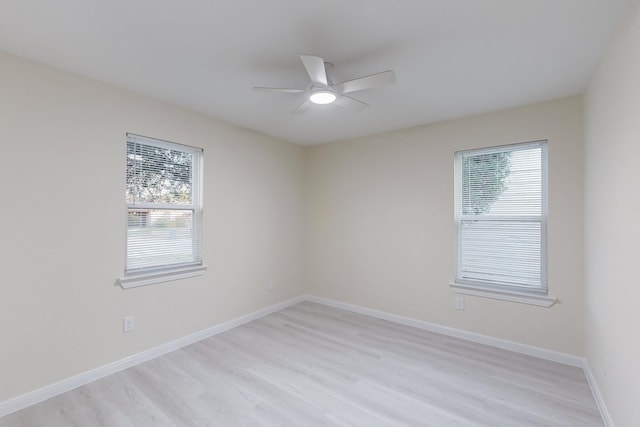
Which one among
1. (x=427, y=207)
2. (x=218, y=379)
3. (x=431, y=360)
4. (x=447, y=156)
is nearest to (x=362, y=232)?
(x=427, y=207)

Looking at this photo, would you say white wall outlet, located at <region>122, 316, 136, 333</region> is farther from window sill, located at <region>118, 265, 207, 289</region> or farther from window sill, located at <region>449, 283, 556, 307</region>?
window sill, located at <region>449, 283, 556, 307</region>

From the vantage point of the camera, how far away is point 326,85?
2.03 meters

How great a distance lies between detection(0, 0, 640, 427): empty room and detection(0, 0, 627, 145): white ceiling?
17 millimetres

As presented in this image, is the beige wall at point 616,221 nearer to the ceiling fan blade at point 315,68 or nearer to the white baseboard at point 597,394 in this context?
the white baseboard at point 597,394

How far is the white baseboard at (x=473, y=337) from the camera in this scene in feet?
8.88

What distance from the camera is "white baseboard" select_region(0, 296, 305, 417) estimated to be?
2.04 m

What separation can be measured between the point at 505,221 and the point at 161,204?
11.4 ft

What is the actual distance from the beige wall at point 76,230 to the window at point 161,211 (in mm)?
96

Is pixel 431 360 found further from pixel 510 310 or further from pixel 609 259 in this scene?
pixel 609 259

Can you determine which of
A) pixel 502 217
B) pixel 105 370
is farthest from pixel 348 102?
pixel 105 370

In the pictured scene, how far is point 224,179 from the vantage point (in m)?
3.46

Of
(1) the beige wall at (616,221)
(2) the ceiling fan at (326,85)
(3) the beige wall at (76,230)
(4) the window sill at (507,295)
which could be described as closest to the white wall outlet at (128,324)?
(3) the beige wall at (76,230)

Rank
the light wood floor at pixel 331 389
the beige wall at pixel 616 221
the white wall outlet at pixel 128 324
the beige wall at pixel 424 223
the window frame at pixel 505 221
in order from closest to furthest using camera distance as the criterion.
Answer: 1. the beige wall at pixel 616 221
2. the light wood floor at pixel 331 389
3. the white wall outlet at pixel 128 324
4. the beige wall at pixel 424 223
5. the window frame at pixel 505 221

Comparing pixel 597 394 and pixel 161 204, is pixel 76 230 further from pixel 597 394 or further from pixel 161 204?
pixel 597 394
